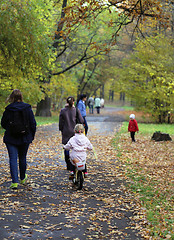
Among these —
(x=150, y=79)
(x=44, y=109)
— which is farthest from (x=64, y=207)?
(x=44, y=109)

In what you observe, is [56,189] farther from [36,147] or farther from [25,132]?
[36,147]

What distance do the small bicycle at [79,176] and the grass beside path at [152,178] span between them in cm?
125

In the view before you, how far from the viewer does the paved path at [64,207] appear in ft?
17.7

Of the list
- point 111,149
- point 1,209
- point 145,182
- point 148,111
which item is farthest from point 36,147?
point 148,111

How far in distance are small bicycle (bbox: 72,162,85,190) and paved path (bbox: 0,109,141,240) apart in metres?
0.16

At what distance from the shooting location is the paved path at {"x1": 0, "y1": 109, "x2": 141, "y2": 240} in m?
5.40

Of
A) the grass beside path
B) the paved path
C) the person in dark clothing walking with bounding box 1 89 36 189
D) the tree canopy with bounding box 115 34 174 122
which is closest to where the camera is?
the paved path

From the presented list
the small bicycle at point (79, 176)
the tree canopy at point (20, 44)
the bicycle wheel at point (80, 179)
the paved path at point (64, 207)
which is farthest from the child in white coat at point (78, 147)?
the tree canopy at point (20, 44)

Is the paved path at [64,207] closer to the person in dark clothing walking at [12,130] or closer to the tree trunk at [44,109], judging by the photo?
the person in dark clothing walking at [12,130]

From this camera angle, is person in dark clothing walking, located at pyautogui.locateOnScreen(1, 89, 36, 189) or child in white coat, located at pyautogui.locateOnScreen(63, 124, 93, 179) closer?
person in dark clothing walking, located at pyautogui.locateOnScreen(1, 89, 36, 189)

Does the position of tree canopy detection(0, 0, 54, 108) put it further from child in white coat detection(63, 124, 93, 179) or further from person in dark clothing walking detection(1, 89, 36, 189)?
child in white coat detection(63, 124, 93, 179)

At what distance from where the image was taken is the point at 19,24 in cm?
1681

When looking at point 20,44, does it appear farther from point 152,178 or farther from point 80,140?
point 80,140

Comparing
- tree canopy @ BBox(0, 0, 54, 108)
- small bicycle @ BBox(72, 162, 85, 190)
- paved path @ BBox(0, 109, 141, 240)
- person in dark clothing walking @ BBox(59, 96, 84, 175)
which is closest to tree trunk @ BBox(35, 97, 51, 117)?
tree canopy @ BBox(0, 0, 54, 108)
